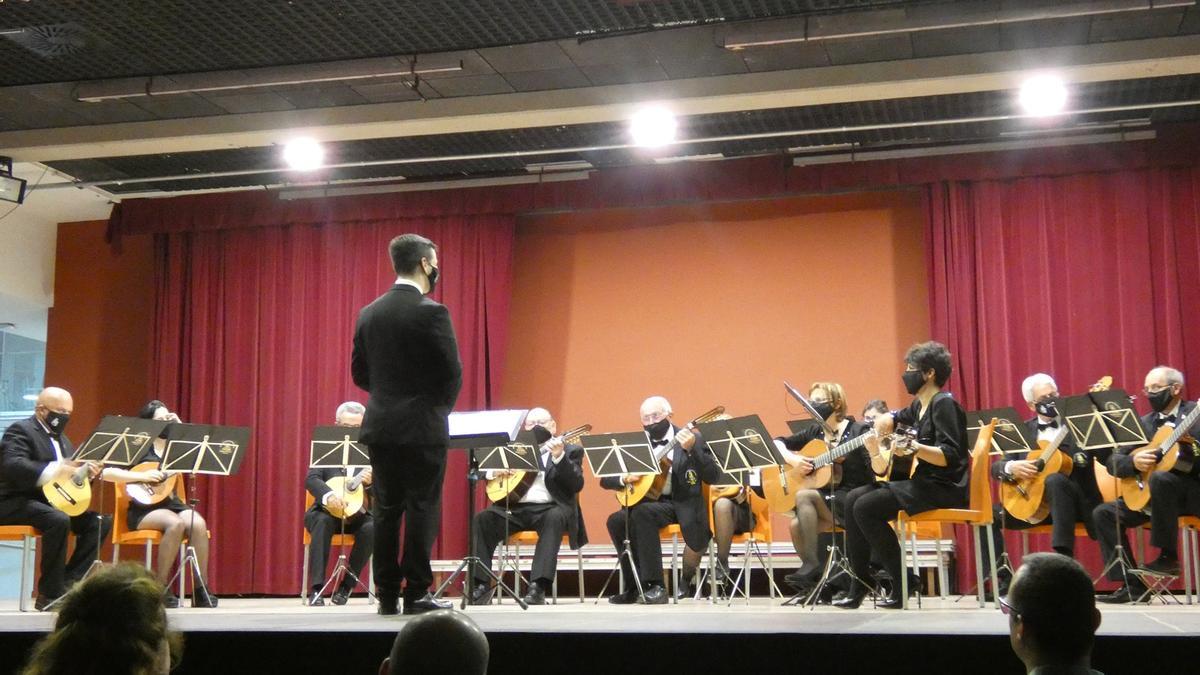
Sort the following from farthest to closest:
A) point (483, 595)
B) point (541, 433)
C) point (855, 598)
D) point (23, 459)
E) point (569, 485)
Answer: point (541, 433)
point (569, 485)
point (483, 595)
point (23, 459)
point (855, 598)

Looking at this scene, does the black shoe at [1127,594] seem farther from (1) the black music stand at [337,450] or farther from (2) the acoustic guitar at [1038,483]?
(1) the black music stand at [337,450]

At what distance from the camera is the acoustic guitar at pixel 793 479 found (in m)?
7.01

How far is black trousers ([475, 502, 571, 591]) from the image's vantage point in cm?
749

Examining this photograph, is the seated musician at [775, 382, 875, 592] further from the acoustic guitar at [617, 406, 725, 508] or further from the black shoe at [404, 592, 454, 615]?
the black shoe at [404, 592, 454, 615]

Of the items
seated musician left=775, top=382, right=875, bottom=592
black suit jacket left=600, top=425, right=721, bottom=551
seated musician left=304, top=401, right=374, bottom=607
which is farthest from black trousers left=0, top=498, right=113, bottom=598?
seated musician left=775, top=382, right=875, bottom=592

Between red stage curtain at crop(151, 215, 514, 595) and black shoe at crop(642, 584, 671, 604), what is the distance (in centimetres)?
230

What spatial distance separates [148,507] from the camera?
7.79 m

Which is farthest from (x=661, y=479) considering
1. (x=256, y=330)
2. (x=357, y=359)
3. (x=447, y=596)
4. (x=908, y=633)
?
(x=908, y=633)

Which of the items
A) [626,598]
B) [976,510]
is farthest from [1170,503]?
[626,598]

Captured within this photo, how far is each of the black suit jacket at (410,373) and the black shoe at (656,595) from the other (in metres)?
3.13

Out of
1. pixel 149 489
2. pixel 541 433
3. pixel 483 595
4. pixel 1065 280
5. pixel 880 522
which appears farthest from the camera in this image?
pixel 1065 280

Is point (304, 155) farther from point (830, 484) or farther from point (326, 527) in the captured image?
point (830, 484)

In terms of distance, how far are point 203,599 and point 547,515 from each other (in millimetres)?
2227

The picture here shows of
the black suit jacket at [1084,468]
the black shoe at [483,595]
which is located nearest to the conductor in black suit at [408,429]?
the black shoe at [483,595]
